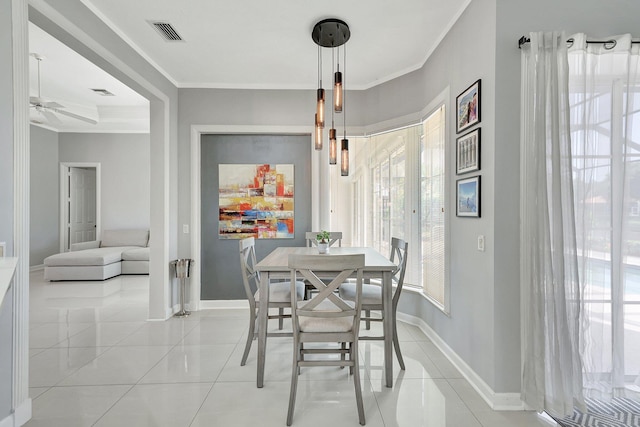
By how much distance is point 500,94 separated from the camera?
2143mm

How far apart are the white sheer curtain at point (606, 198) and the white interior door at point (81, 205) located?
8772 millimetres

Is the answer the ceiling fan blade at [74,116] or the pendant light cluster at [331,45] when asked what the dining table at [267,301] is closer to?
the pendant light cluster at [331,45]

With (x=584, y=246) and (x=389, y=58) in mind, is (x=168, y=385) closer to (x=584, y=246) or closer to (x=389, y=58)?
(x=584, y=246)

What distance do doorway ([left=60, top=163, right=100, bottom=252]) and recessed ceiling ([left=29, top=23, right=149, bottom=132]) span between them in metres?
0.95

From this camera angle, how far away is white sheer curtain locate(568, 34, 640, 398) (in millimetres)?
2014

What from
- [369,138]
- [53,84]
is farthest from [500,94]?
[53,84]

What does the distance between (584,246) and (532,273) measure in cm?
36

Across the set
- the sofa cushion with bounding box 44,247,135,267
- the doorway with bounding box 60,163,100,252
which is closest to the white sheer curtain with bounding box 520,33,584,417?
the sofa cushion with bounding box 44,247,135,267

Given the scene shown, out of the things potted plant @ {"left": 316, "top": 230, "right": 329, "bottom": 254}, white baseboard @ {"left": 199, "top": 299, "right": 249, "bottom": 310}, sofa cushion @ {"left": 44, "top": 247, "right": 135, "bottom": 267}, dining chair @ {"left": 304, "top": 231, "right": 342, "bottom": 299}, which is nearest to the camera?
potted plant @ {"left": 316, "top": 230, "right": 329, "bottom": 254}

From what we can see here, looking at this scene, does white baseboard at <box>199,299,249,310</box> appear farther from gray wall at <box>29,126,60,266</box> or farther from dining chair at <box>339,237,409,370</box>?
gray wall at <box>29,126,60,266</box>

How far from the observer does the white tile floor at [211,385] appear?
2035mm

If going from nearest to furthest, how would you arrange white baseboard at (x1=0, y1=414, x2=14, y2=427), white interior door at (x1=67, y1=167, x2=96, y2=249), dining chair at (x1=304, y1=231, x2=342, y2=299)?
white baseboard at (x1=0, y1=414, x2=14, y2=427)
dining chair at (x1=304, y1=231, x2=342, y2=299)
white interior door at (x1=67, y1=167, x2=96, y2=249)

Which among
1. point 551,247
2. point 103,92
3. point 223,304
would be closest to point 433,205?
point 551,247

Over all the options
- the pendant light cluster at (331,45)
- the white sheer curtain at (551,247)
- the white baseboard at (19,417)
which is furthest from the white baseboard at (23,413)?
the white sheer curtain at (551,247)
